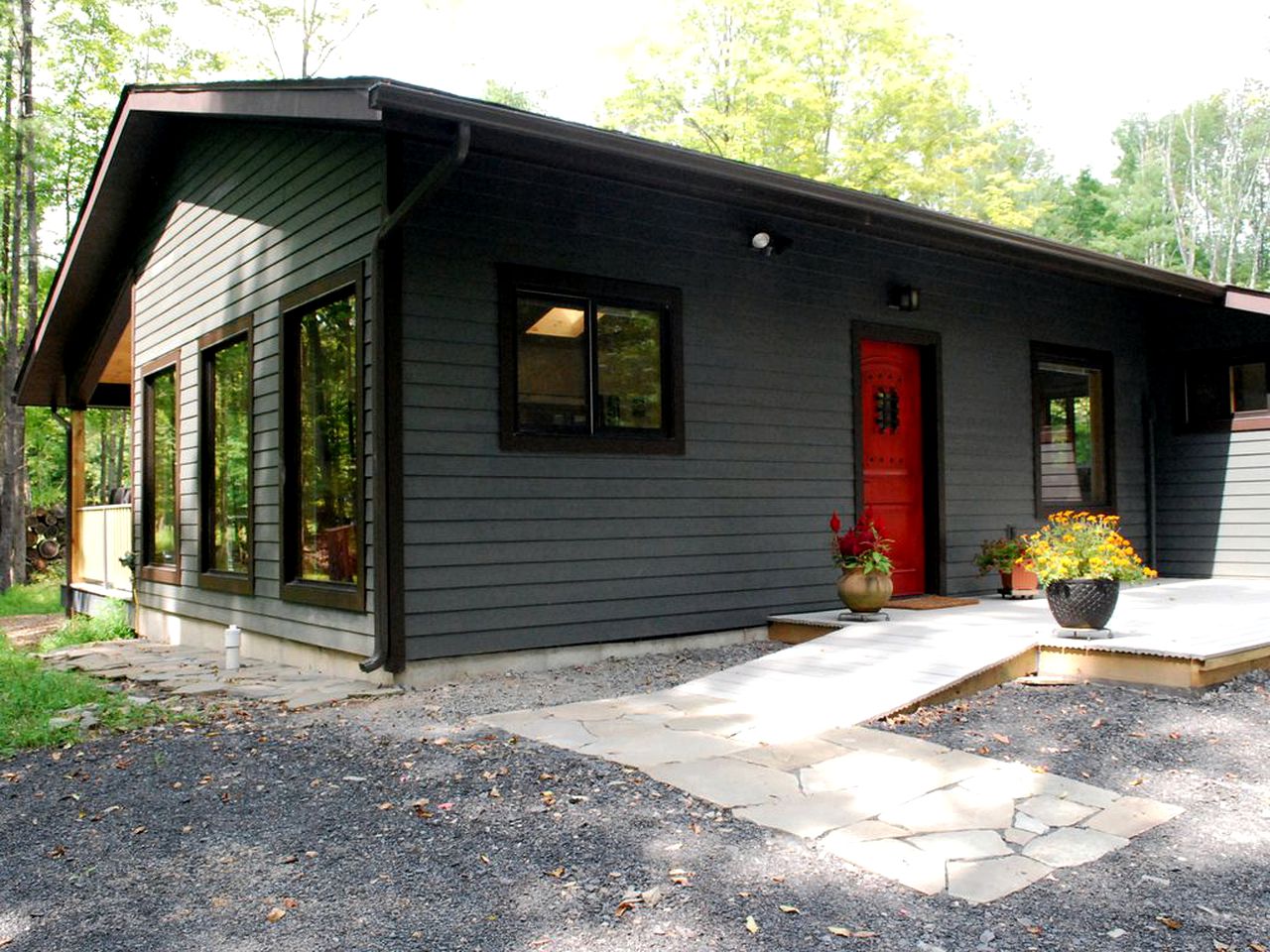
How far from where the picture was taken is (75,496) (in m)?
11.1

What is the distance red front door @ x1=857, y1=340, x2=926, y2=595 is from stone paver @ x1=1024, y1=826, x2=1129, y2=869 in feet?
15.0

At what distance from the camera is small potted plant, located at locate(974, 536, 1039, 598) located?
25.3 feet

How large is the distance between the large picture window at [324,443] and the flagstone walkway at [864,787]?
166 cm

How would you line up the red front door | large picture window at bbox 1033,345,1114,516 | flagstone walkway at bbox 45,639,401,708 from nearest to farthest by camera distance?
flagstone walkway at bbox 45,639,401,708 → the red front door → large picture window at bbox 1033,345,1114,516

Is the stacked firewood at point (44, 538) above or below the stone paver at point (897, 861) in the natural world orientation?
above

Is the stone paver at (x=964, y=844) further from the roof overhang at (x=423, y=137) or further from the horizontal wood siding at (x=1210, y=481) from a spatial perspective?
the horizontal wood siding at (x=1210, y=481)

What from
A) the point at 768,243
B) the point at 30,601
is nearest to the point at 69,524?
the point at 30,601

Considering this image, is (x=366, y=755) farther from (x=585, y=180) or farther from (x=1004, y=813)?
(x=585, y=180)

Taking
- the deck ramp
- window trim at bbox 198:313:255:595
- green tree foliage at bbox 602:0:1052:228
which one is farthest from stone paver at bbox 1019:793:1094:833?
green tree foliage at bbox 602:0:1052:228

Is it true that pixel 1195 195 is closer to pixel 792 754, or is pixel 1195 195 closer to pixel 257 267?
pixel 257 267

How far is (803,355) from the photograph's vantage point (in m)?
7.02

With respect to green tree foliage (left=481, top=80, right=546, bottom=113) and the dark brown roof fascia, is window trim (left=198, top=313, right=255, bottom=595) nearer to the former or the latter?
the dark brown roof fascia

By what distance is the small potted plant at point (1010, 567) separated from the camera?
7.71m

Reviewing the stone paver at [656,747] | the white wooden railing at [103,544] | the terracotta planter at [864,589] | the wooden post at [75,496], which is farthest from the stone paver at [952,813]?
the wooden post at [75,496]
